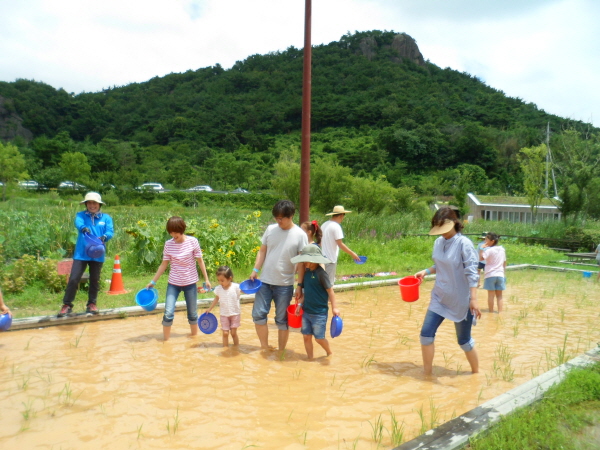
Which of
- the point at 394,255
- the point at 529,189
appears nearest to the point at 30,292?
the point at 394,255

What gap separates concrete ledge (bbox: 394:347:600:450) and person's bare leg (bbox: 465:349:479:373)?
71 centimetres

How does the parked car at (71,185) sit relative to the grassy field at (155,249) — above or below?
above

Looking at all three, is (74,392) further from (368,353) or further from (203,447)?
(368,353)

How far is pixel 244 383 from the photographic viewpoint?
515 centimetres

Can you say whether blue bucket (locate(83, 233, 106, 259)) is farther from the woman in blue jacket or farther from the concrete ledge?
the concrete ledge

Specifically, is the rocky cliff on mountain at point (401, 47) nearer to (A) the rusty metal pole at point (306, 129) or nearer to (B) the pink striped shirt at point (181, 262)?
Answer: (A) the rusty metal pole at point (306, 129)

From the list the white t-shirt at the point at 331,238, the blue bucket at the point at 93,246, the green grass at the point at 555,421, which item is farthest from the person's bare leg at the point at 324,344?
the blue bucket at the point at 93,246

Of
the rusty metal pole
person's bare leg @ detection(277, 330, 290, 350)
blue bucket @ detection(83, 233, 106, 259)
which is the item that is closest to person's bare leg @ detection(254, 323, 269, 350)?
person's bare leg @ detection(277, 330, 290, 350)

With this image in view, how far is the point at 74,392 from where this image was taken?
15.5 ft

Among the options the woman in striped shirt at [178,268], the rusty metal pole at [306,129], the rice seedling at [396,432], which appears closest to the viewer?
the rice seedling at [396,432]

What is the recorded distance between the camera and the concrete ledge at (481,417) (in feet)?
11.5

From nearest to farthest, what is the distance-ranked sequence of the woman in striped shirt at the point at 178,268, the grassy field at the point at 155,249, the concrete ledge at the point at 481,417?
the concrete ledge at the point at 481,417, the woman in striped shirt at the point at 178,268, the grassy field at the point at 155,249

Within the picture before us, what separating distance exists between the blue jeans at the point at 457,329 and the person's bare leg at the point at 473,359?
74 mm

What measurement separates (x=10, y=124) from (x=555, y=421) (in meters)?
115
